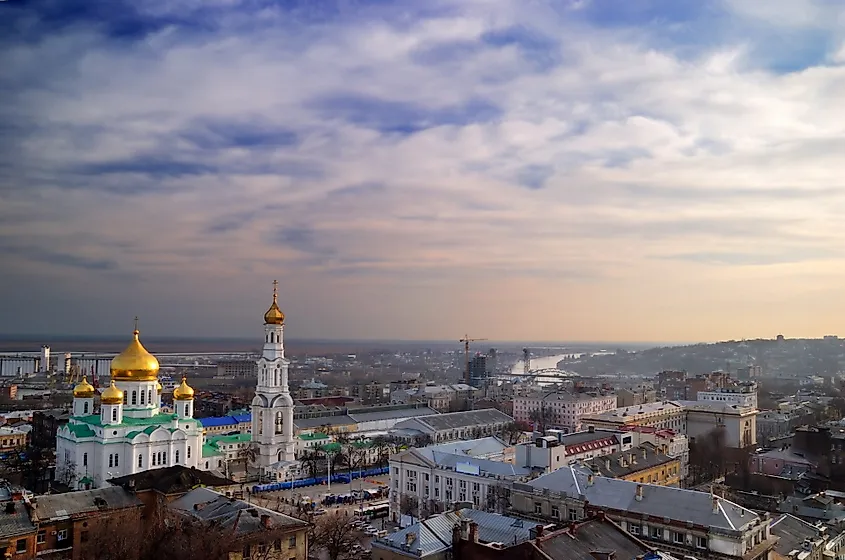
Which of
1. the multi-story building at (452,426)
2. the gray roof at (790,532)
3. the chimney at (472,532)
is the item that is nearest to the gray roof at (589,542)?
the chimney at (472,532)

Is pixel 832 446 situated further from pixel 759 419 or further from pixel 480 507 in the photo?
pixel 759 419

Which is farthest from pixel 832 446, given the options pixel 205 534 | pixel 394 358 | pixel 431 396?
pixel 394 358

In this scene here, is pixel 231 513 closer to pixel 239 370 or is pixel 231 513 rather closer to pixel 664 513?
pixel 664 513

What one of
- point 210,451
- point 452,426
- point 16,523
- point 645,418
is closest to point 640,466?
point 16,523

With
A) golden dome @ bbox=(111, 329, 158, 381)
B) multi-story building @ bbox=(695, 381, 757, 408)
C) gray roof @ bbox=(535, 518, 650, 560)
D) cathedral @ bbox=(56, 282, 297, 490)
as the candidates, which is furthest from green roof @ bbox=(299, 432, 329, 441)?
gray roof @ bbox=(535, 518, 650, 560)

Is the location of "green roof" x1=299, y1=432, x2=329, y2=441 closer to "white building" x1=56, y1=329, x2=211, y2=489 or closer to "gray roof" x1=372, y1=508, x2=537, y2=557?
"white building" x1=56, y1=329, x2=211, y2=489

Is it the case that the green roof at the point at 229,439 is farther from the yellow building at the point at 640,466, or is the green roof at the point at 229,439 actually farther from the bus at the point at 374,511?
the yellow building at the point at 640,466
